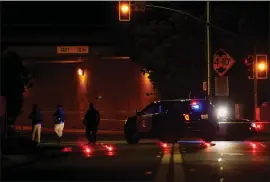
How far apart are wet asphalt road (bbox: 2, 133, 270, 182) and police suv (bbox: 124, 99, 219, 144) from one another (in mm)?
2618

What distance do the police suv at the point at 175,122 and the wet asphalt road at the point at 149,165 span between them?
A: 262 centimetres

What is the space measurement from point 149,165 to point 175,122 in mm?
8815

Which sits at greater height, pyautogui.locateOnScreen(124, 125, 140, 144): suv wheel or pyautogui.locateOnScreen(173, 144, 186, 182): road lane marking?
pyautogui.locateOnScreen(124, 125, 140, 144): suv wheel

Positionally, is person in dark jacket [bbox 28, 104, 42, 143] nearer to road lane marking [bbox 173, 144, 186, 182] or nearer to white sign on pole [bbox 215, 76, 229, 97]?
road lane marking [bbox 173, 144, 186, 182]

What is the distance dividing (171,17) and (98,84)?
7.35m

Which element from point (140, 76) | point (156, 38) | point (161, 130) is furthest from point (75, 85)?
point (161, 130)

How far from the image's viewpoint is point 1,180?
539 inches

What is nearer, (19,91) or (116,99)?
(19,91)

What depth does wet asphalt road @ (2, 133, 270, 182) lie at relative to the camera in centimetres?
1399

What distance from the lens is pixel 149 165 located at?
16.5 m

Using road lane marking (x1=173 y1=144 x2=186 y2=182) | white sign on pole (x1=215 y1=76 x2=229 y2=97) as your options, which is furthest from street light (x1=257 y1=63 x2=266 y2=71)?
road lane marking (x1=173 y1=144 x2=186 y2=182)

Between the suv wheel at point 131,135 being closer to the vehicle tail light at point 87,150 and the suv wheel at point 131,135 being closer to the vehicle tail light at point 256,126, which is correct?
the vehicle tail light at point 87,150

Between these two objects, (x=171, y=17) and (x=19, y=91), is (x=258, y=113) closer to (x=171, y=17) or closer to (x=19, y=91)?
(x=171, y=17)

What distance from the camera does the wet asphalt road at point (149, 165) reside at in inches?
551
